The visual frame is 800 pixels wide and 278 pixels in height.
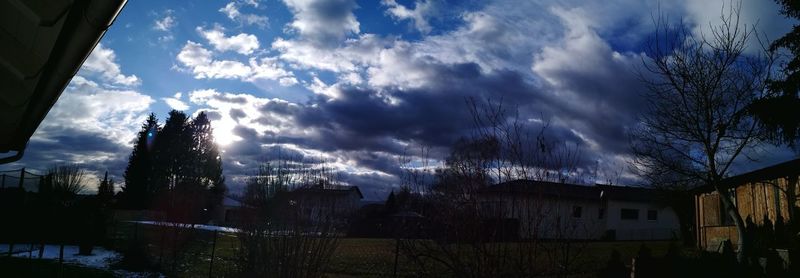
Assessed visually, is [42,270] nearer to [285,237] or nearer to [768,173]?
[285,237]

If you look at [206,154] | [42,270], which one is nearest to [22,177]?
[42,270]

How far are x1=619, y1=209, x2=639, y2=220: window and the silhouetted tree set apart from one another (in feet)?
76.3

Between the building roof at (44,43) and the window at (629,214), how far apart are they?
37696 mm

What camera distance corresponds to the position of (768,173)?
51.6ft

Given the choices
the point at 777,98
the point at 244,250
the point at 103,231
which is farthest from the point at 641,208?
the point at 244,250

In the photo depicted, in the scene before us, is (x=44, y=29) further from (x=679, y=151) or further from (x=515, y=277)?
(x=679, y=151)

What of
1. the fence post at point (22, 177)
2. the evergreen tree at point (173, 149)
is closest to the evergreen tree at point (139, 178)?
the evergreen tree at point (173, 149)

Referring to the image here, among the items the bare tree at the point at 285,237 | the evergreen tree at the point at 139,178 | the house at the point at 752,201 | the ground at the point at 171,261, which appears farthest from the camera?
the evergreen tree at the point at 139,178

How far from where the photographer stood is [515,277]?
5445 mm

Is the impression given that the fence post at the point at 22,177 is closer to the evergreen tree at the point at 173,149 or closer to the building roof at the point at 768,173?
the building roof at the point at 768,173

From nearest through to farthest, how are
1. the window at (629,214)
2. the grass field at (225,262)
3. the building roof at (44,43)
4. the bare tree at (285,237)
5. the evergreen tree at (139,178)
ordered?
the building roof at (44,43) → the bare tree at (285,237) → the grass field at (225,262) → the window at (629,214) → the evergreen tree at (139,178)

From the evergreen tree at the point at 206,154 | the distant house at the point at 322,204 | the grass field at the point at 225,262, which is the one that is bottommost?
the grass field at the point at 225,262

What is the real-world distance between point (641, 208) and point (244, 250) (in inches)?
1413

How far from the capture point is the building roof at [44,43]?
81.5 inches
